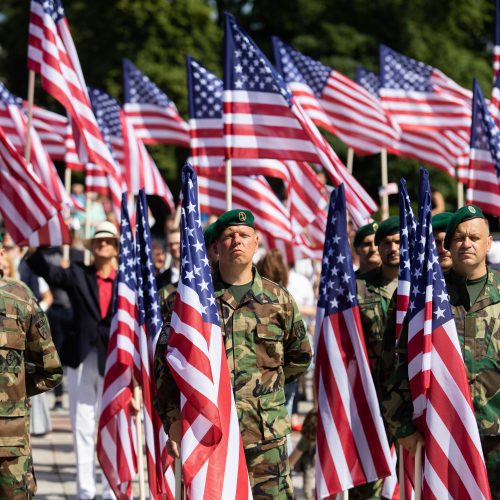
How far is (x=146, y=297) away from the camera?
8820mm

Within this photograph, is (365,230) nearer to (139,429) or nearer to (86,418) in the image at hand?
(139,429)

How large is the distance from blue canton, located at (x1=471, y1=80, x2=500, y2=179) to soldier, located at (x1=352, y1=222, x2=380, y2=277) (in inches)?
66.8

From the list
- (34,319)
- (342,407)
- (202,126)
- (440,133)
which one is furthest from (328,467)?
(440,133)

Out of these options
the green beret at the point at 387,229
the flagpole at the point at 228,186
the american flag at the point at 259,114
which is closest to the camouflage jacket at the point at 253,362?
the green beret at the point at 387,229

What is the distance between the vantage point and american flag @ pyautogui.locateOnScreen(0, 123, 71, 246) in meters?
10.2

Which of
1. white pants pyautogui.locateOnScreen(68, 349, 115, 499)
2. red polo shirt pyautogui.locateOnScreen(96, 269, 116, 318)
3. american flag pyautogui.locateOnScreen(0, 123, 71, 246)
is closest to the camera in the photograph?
american flag pyautogui.locateOnScreen(0, 123, 71, 246)

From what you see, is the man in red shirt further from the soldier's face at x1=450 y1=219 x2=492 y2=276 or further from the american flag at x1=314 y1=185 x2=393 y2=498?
the soldier's face at x1=450 y1=219 x2=492 y2=276

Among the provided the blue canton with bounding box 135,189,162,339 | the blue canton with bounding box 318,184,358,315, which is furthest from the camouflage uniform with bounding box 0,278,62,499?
the blue canton with bounding box 318,184,358,315

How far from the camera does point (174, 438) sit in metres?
7.02

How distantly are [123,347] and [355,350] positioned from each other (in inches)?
78.9

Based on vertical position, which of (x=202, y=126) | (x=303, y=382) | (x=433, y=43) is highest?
(x=433, y=43)

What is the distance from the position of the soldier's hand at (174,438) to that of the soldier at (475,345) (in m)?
1.08

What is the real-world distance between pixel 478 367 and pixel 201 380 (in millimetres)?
1449

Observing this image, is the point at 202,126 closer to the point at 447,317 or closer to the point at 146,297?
the point at 146,297
